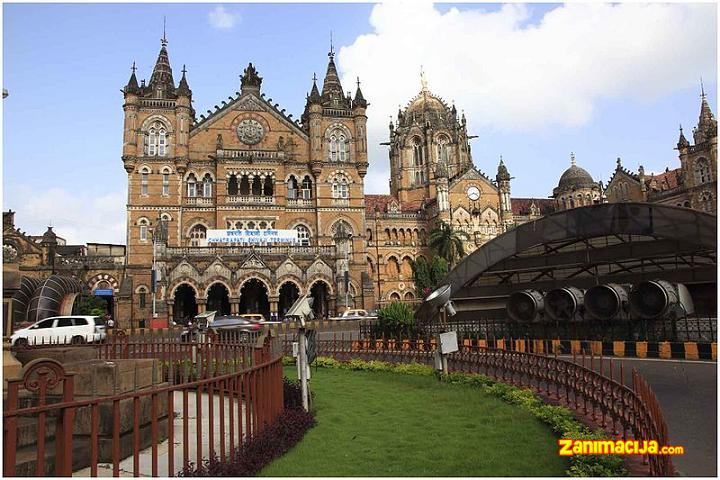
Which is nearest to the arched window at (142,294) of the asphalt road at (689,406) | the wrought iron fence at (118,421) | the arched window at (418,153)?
the wrought iron fence at (118,421)

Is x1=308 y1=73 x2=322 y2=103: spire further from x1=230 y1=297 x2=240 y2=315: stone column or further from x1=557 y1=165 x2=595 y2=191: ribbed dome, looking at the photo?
x1=557 y1=165 x2=595 y2=191: ribbed dome

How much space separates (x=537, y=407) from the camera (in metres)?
9.59

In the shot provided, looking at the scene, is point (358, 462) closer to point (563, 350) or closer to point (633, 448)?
point (633, 448)

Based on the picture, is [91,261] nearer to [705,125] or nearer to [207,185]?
[207,185]

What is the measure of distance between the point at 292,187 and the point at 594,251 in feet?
100

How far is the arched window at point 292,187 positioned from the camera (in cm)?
4750

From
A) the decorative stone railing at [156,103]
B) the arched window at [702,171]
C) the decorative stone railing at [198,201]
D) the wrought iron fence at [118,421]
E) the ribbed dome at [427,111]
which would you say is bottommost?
the wrought iron fence at [118,421]

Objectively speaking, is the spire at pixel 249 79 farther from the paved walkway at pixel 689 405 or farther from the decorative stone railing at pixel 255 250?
the paved walkway at pixel 689 405

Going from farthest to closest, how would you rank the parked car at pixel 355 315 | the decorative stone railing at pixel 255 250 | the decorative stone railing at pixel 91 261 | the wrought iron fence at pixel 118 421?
the decorative stone railing at pixel 91 261
the decorative stone railing at pixel 255 250
the parked car at pixel 355 315
the wrought iron fence at pixel 118 421

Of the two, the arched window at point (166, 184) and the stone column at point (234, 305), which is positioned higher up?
the arched window at point (166, 184)

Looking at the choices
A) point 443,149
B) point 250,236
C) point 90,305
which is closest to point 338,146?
point 250,236

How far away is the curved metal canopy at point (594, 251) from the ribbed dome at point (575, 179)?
153ft

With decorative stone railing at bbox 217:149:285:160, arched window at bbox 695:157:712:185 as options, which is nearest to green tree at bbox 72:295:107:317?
decorative stone railing at bbox 217:149:285:160

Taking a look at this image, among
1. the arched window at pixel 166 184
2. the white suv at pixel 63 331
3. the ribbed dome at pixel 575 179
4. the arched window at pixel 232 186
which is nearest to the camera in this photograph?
the white suv at pixel 63 331
